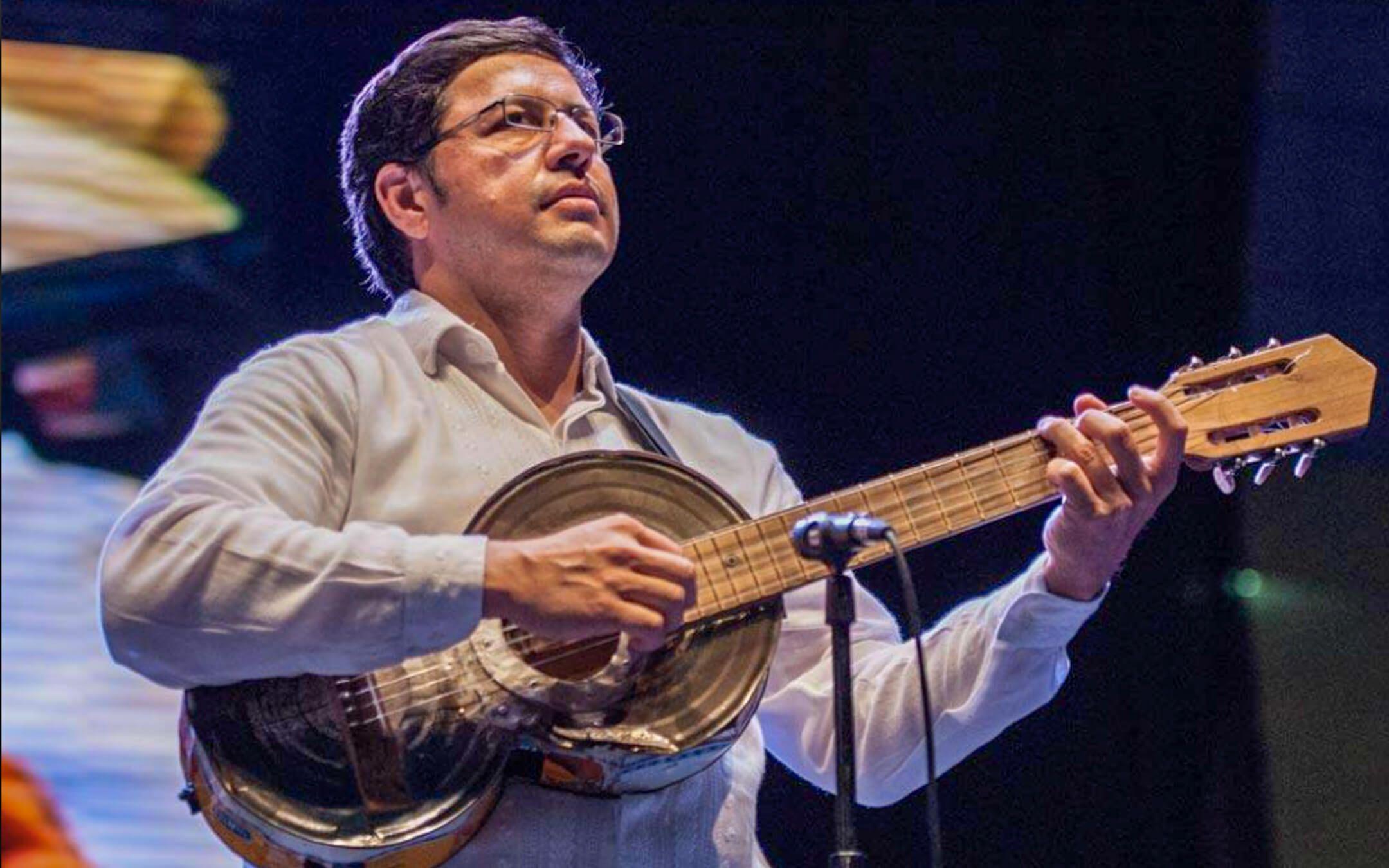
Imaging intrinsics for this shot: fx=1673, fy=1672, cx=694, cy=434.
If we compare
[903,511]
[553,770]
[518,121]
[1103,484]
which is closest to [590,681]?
[553,770]

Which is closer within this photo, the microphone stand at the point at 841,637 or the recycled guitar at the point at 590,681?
the microphone stand at the point at 841,637

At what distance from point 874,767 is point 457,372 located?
38.0 inches

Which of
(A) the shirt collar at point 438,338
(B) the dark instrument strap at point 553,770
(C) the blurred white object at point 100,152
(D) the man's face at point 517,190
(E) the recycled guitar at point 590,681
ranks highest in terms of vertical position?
(C) the blurred white object at point 100,152

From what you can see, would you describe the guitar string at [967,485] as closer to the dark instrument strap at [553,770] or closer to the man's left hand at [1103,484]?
the man's left hand at [1103,484]

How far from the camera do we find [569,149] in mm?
3010

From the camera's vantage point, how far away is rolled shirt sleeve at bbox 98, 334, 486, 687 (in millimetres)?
2189

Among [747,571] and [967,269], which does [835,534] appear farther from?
[967,269]

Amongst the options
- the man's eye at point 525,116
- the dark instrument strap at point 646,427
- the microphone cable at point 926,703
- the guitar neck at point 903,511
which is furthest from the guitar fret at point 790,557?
the man's eye at point 525,116

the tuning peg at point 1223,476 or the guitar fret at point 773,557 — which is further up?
the tuning peg at point 1223,476

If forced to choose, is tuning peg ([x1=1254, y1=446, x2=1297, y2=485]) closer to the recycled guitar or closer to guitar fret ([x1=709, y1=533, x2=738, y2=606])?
the recycled guitar

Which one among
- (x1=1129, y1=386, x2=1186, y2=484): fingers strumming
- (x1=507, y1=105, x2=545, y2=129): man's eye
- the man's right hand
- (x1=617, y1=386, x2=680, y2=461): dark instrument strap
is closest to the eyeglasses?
(x1=507, y1=105, x2=545, y2=129): man's eye

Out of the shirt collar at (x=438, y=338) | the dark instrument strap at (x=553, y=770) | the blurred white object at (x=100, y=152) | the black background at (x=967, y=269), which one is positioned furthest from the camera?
the black background at (x=967, y=269)

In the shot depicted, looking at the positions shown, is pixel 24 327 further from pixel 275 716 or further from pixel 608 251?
pixel 275 716

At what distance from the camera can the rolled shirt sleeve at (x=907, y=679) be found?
261 centimetres
